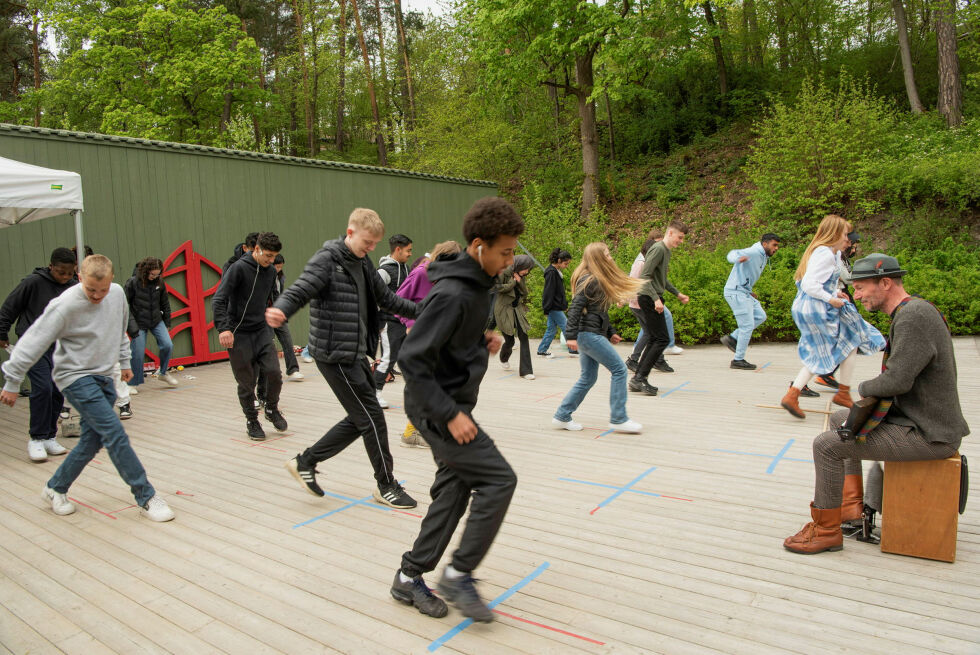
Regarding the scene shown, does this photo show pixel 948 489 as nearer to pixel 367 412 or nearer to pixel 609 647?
pixel 609 647

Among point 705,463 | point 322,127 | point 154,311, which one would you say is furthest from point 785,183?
point 322,127

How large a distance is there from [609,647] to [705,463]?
9.02 ft

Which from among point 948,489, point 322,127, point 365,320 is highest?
point 322,127

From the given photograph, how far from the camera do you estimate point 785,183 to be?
54.9 ft

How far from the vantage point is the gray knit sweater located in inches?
122

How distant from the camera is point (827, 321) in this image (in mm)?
6262

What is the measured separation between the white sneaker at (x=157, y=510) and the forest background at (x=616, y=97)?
31.9 feet

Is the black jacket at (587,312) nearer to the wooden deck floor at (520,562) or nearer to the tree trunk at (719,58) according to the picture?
the wooden deck floor at (520,562)

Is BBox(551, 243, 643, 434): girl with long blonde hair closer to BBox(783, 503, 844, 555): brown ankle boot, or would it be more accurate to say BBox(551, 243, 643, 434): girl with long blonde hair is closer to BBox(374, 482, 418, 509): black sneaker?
BBox(374, 482, 418, 509): black sneaker

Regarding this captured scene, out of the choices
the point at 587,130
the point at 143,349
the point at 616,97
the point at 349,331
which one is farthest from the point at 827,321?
the point at 587,130

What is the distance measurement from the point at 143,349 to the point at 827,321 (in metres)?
8.49

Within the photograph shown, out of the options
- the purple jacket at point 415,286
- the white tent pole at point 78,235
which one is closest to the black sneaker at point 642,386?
the purple jacket at point 415,286

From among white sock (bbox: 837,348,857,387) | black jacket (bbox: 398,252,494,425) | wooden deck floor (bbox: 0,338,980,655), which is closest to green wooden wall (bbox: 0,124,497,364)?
wooden deck floor (bbox: 0,338,980,655)

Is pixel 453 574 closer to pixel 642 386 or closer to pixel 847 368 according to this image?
pixel 847 368
